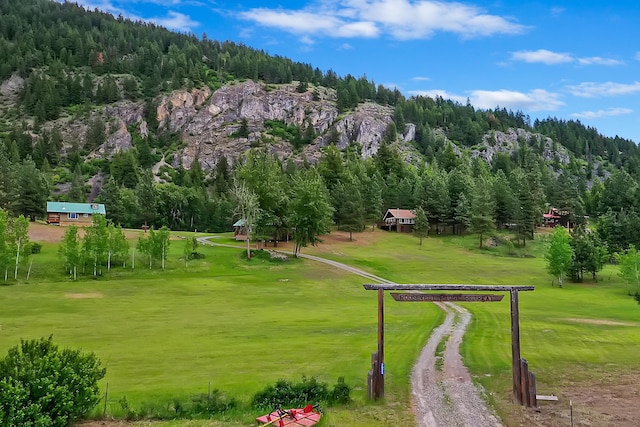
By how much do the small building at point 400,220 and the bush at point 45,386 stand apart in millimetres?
103651

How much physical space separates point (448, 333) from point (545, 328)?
8.63 metres

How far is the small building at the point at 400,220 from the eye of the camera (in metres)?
117

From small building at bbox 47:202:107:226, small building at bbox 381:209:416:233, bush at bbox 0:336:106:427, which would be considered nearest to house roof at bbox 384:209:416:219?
small building at bbox 381:209:416:233

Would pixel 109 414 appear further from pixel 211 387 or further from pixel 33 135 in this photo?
pixel 33 135

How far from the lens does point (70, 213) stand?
97.5 m

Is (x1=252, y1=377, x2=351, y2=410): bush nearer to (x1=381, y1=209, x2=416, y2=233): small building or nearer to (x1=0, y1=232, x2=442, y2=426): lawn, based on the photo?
(x1=0, y1=232, x2=442, y2=426): lawn

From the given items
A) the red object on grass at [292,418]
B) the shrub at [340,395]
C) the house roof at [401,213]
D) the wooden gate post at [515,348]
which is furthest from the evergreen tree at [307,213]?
the red object on grass at [292,418]

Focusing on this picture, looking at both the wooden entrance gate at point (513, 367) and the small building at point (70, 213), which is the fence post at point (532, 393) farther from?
the small building at point (70, 213)

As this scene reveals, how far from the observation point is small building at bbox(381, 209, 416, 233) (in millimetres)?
116750

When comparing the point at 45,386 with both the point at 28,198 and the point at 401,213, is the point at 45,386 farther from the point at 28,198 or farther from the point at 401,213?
the point at 401,213

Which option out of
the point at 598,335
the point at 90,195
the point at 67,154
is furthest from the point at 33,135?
the point at 598,335

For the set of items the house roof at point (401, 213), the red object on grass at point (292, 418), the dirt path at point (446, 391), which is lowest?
the dirt path at point (446, 391)

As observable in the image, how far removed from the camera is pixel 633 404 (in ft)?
61.3

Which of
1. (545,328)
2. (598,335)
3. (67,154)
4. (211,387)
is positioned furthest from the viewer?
(67,154)
